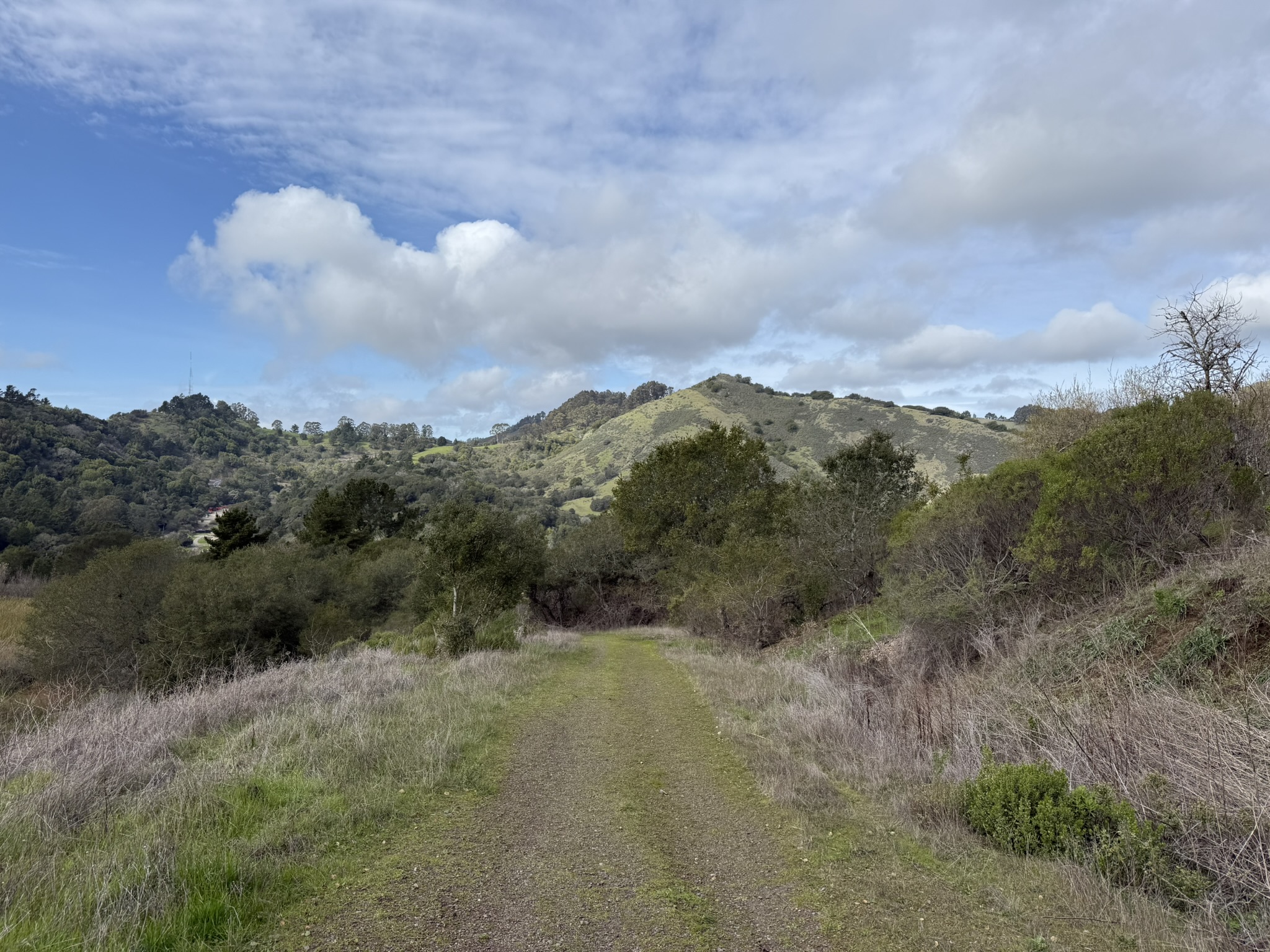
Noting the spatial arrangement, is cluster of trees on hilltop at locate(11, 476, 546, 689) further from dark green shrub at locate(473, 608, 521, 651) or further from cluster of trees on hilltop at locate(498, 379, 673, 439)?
cluster of trees on hilltop at locate(498, 379, 673, 439)

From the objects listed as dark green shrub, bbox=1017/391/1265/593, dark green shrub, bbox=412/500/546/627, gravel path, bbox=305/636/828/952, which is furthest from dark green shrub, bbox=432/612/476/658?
dark green shrub, bbox=1017/391/1265/593

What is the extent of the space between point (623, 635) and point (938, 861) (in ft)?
87.6

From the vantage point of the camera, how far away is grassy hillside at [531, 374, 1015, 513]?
9388cm

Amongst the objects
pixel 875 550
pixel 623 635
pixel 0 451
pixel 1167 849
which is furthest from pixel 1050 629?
pixel 0 451

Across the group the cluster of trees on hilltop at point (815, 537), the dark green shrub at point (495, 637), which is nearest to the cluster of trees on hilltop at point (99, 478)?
the cluster of trees on hilltop at point (815, 537)

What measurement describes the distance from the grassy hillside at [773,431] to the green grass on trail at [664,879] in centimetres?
7760

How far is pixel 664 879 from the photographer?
17.1 feet

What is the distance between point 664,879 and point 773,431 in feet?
368

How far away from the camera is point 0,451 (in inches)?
3716

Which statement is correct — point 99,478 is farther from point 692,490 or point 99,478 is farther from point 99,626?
point 692,490

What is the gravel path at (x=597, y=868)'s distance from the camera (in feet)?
14.2

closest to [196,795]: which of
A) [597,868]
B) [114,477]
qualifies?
[597,868]

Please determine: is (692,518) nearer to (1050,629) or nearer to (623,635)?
(623,635)

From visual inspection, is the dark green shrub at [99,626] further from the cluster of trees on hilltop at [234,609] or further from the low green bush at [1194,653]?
the low green bush at [1194,653]
